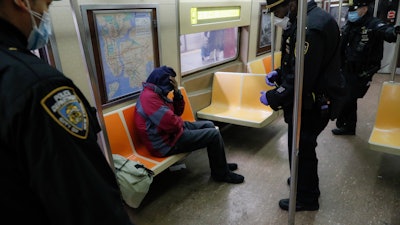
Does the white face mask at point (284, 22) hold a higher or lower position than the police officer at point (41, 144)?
higher

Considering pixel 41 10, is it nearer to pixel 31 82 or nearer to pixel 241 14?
pixel 31 82

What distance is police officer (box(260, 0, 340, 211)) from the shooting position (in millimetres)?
2023

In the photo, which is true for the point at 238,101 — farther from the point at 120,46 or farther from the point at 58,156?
the point at 58,156

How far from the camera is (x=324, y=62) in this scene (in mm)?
2135

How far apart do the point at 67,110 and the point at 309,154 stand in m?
2.09

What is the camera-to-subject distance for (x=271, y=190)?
2.90 metres

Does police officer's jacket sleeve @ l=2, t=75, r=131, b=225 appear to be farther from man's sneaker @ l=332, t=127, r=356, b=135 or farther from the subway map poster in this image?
man's sneaker @ l=332, t=127, r=356, b=135

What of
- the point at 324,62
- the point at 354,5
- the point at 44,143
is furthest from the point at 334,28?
the point at 44,143

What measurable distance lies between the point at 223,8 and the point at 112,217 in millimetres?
3700

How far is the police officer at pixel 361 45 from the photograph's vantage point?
3426 mm

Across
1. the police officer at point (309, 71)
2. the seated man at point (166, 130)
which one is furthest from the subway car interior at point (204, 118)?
the police officer at point (309, 71)

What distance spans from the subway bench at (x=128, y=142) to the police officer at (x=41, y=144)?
181 centimetres

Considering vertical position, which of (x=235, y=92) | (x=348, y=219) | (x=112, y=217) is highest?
(x=112, y=217)

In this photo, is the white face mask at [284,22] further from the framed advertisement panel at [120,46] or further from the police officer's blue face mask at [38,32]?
the police officer's blue face mask at [38,32]
